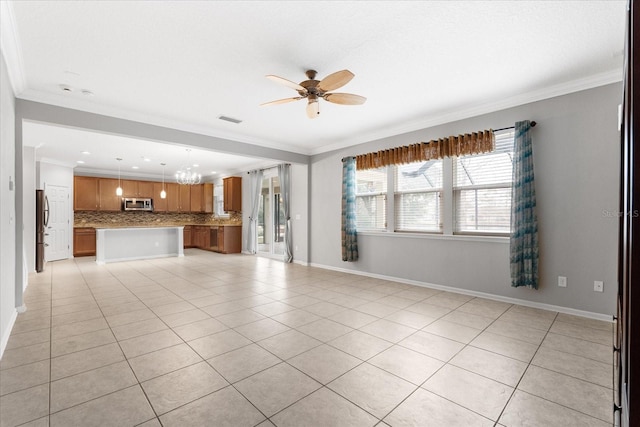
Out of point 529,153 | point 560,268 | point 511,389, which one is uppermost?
point 529,153

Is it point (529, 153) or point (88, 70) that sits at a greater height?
point (88, 70)

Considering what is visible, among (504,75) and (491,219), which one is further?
(491,219)

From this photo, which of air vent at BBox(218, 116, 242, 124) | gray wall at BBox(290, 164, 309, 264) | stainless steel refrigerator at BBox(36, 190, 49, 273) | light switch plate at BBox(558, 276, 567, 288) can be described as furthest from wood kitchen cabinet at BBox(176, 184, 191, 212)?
light switch plate at BBox(558, 276, 567, 288)

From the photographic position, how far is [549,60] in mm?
3066

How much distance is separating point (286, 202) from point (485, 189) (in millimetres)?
4715

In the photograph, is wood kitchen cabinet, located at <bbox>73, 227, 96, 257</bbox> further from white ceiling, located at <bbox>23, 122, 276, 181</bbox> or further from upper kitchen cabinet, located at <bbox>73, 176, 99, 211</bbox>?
white ceiling, located at <bbox>23, 122, 276, 181</bbox>

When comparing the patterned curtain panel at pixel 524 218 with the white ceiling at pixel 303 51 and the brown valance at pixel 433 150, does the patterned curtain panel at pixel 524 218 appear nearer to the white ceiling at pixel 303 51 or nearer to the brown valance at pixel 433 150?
the brown valance at pixel 433 150

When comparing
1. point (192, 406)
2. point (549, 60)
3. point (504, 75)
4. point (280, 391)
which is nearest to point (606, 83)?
point (549, 60)

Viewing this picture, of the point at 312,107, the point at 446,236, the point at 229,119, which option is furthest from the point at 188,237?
the point at 446,236

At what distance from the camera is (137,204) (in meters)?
10.0

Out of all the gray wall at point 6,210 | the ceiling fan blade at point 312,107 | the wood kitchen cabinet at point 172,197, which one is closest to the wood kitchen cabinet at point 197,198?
the wood kitchen cabinet at point 172,197

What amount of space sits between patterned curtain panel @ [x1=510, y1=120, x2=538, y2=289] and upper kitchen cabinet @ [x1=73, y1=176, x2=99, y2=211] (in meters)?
10.9

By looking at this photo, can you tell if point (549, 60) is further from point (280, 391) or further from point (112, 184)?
point (112, 184)

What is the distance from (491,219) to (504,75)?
1.88 meters
